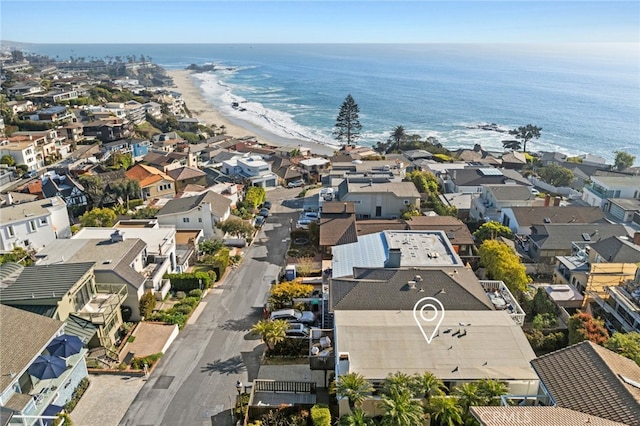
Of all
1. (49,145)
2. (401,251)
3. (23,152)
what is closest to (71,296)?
(401,251)

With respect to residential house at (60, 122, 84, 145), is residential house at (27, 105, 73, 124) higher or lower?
higher

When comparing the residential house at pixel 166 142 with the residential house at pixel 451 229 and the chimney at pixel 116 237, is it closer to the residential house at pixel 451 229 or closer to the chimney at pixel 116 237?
the chimney at pixel 116 237

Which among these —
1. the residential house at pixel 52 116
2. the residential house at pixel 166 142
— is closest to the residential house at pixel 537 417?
the residential house at pixel 166 142

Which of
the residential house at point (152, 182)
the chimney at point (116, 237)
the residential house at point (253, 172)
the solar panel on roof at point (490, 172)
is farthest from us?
the residential house at point (253, 172)

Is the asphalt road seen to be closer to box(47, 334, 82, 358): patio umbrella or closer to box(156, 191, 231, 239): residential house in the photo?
box(47, 334, 82, 358): patio umbrella

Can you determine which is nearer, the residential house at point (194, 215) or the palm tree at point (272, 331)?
the palm tree at point (272, 331)

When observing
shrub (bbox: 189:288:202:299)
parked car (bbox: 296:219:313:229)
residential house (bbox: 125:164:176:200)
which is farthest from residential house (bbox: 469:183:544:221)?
residential house (bbox: 125:164:176:200)
